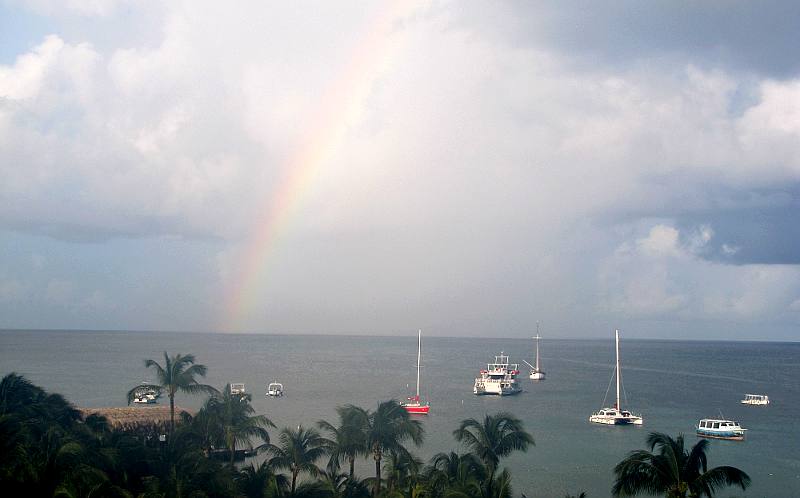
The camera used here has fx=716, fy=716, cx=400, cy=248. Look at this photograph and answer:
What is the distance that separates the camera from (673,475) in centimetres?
2677

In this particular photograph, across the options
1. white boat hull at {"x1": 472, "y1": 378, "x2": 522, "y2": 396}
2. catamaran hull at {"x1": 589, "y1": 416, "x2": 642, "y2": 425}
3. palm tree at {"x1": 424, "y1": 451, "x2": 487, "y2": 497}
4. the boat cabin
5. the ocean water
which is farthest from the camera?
white boat hull at {"x1": 472, "y1": 378, "x2": 522, "y2": 396}

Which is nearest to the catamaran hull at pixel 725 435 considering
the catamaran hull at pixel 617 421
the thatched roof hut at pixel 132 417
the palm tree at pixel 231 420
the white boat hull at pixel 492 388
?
the catamaran hull at pixel 617 421

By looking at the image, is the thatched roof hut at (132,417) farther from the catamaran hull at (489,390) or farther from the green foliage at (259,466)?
the catamaran hull at (489,390)

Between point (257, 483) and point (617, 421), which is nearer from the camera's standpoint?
point (257, 483)

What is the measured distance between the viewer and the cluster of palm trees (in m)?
26.0

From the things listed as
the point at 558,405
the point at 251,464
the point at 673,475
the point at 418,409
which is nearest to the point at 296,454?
the point at 251,464

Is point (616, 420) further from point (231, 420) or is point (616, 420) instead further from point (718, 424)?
point (231, 420)

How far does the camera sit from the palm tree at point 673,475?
1041 inches

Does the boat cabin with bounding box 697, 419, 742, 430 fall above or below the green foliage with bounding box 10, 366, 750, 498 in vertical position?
below

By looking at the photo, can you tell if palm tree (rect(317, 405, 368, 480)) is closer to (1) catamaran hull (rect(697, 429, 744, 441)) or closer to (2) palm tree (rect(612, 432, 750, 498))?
(2) palm tree (rect(612, 432, 750, 498))

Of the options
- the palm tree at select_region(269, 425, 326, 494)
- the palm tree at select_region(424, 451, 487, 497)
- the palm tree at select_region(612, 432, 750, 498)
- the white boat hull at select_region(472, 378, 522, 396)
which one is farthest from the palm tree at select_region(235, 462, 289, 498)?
the white boat hull at select_region(472, 378, 522, 396)

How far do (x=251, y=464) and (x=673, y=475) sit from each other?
19.2 m

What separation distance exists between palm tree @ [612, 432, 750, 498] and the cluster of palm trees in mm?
37

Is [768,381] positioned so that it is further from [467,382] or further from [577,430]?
[577,430]
